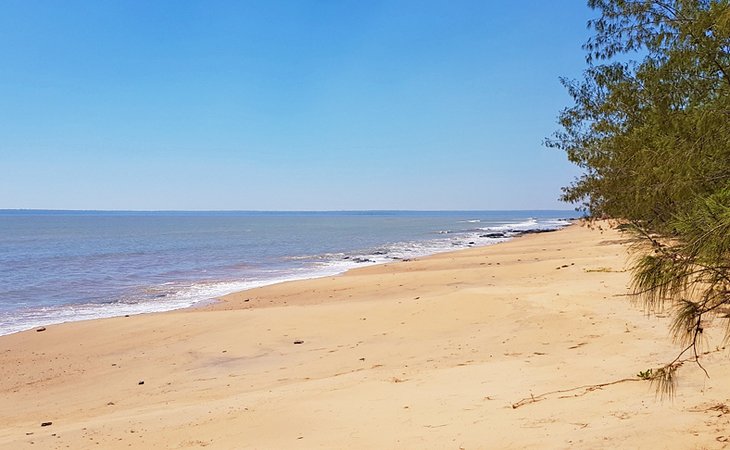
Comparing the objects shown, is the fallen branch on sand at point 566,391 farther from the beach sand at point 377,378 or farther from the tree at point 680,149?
the tree at point 680,149

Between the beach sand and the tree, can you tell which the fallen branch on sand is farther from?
the tree

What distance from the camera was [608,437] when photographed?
4.49 meters

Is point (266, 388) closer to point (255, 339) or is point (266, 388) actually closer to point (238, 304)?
point (255, 339)

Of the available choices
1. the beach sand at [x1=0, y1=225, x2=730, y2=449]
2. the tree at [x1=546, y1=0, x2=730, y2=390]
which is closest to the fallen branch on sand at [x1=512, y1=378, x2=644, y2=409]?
the beach sand at [x1=0, y1=225, x2=730, y2=449]

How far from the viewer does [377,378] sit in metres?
7.40

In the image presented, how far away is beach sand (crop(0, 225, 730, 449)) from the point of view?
5.04 meters

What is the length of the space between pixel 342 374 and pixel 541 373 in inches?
111

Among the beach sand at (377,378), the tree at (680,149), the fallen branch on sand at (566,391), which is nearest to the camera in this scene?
the tree at (680,149)

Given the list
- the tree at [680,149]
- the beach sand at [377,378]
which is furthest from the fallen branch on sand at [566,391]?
the tree at [680,149]

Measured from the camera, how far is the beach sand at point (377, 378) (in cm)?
504

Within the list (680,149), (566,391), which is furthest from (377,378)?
(680,149)

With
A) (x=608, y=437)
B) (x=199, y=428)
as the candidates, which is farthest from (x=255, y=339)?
(x=608, y=437)

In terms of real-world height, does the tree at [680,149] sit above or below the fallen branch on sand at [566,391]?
above

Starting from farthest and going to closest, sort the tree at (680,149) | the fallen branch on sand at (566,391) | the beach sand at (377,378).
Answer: the fallen branch on sand at (566,391) < the beach sand at (377,378) < the tree at (680,149)
